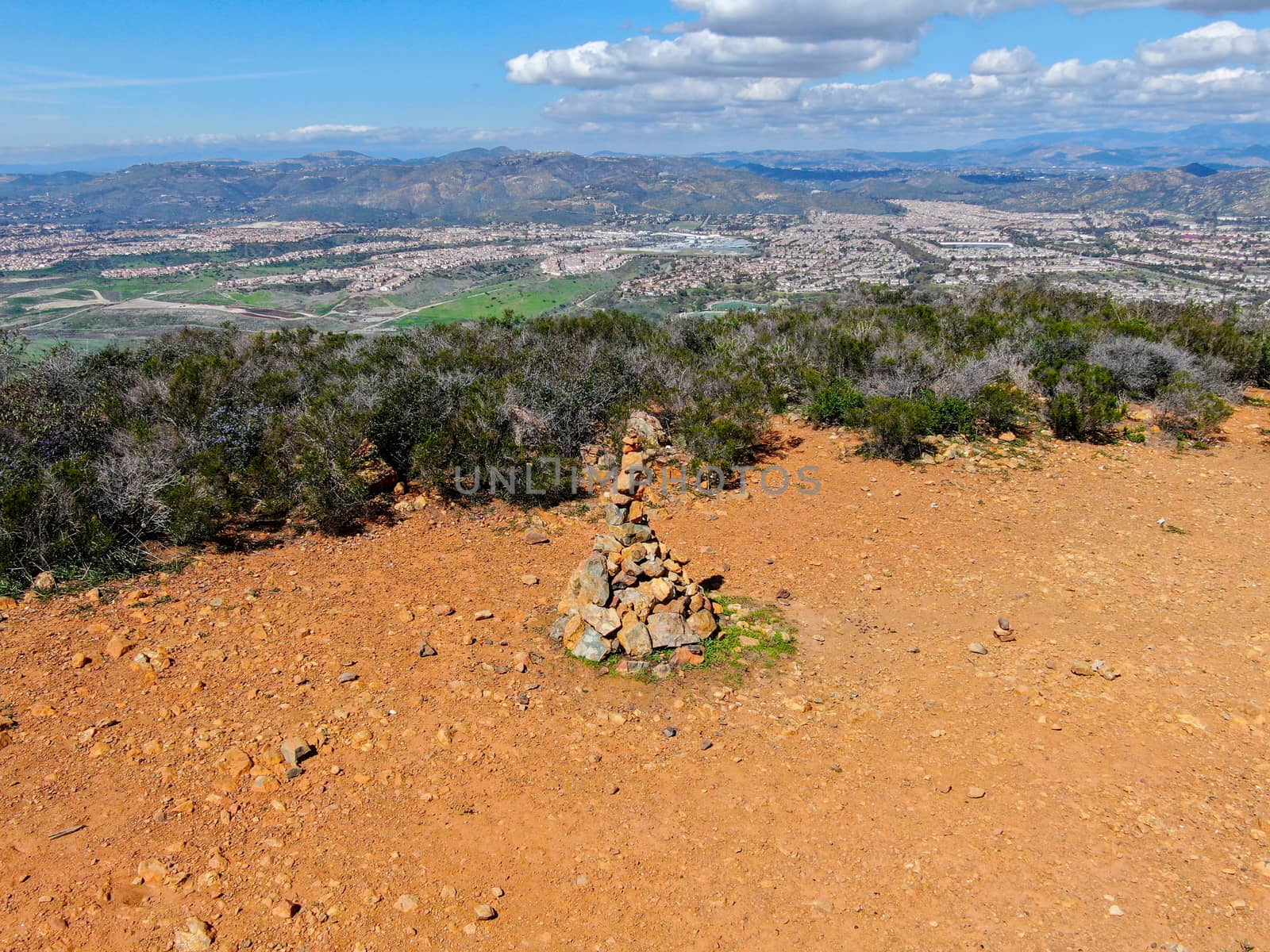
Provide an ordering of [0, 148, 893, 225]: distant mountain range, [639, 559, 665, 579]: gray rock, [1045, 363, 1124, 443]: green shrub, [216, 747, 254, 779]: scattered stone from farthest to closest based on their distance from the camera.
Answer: [0, 148, 893, 225]: distant mountain range, [1045, 363, 1124, 443]: green shrub, [639, 559, 665, 579]: gray rock, [216, 747, 254, 779]: scattered stone

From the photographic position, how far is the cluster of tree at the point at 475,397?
7758mm

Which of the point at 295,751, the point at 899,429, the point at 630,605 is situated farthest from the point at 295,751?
the point at 899,429

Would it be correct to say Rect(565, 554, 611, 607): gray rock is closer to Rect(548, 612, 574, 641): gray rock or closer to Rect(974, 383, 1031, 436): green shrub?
Rect(548, 612, 574, 641): gray rock

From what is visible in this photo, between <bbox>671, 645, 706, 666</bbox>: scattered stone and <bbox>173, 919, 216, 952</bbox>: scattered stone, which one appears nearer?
<bbox>173, 919, 216, 952</bbox>: scattered stone

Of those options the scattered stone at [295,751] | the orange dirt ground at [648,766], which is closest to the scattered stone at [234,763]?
the orange dirt ground at [648,766]

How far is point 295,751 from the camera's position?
15.6ft

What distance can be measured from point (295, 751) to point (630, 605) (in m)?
3.02

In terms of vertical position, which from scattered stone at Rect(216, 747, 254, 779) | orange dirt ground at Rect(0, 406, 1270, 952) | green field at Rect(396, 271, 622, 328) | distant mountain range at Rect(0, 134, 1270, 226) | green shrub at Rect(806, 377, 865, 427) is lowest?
orange dirt ground at Rect(0, 406, 1270, 952)

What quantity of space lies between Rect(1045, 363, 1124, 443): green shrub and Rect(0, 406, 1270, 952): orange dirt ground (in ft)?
13.9

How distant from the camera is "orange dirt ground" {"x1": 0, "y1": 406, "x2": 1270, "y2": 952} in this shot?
12.5ft

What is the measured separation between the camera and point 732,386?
12.8 m

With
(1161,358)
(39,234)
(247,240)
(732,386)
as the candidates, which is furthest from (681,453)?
(39,234)

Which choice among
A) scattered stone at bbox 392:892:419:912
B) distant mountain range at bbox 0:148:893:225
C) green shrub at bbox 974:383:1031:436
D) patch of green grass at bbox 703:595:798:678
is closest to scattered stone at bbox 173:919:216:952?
scattered stone at bbox 392:892:419:912

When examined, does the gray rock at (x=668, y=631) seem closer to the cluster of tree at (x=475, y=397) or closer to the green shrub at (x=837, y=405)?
the cluster of tree at (x=475, y=397)
